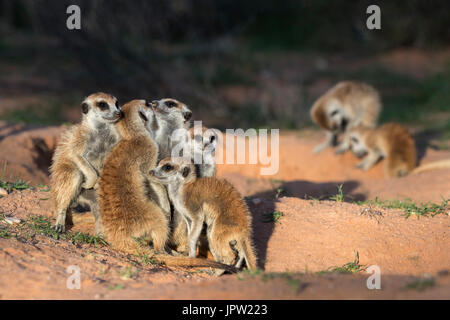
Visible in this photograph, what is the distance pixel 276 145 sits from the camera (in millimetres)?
8547

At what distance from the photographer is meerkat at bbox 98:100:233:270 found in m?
4.25

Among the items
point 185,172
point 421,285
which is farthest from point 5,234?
point 421,285

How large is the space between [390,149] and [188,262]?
4.81 metres

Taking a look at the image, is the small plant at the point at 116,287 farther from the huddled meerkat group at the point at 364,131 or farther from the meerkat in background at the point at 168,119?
the huddled meerkat group at the point at 364,131

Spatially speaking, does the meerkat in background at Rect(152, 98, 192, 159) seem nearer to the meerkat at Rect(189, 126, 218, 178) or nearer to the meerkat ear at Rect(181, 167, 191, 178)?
the meerkat at Rect(189, 126, 218, 178)

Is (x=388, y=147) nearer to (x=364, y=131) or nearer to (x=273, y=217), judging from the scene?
(x=364, y=131)

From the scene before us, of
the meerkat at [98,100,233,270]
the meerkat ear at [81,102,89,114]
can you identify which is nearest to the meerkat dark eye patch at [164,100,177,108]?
the meerkat ear at [81,102,89,114]

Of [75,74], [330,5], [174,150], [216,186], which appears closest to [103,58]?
[75,74]

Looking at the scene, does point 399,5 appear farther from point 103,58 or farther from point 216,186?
point 216,186

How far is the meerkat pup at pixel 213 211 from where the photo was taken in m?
4.30

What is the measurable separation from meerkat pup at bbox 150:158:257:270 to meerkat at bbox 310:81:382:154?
180 inches

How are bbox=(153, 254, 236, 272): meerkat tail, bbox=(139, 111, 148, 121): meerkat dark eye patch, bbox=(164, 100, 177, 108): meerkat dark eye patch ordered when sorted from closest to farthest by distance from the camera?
1. bbox=(153, 254, 236, 272): meerkat tail
2. bbox=(139, 111, 148, 121): meerkat dark eye patch
3. bbox=(164, 100, 177, 108): meerkat dark eye patch

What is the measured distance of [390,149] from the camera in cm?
805

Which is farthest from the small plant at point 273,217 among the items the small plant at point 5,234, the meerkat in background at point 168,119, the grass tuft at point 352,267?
the small plant at point 5,234
